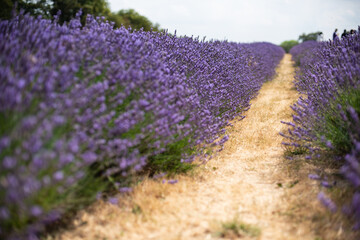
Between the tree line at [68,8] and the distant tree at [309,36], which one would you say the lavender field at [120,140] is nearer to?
the tree line at [68,8]

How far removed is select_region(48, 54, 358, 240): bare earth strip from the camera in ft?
6.26

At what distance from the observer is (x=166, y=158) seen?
105 inches

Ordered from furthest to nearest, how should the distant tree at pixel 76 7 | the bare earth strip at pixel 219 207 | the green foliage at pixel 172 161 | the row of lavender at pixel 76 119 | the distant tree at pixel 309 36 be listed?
the distant tree at pixel 309 36
the distant tree at pixel 76 7
the green foliage at pixel 172 161
the bare earth strip at pixel 219 207
the row of lavender at pixel 76 119

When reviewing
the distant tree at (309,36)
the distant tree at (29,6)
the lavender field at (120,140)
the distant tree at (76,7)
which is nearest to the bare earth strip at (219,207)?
the lavender field at (120,140)

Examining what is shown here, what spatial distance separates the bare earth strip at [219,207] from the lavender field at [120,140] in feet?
0.06

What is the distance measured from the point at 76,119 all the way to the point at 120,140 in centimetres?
33

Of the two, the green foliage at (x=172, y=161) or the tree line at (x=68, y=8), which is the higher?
the tree line at (x=68, y=8)

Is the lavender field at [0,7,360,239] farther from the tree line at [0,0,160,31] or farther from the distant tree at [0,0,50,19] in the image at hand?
the distant tree at [0,0,50,19]

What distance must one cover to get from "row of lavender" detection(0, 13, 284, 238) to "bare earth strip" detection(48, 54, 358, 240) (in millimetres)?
203

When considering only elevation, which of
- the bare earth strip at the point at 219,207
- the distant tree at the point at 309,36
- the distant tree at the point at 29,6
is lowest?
the bare earth strip at the point at 219,207

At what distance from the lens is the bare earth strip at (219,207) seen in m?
1.91

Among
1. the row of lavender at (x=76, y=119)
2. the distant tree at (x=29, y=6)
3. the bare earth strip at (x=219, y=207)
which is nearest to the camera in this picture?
the row of lavender at (x=76, y=119)

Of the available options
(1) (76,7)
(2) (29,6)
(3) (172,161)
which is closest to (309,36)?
(1) (76,7)

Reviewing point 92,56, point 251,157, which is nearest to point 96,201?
point 92,56
